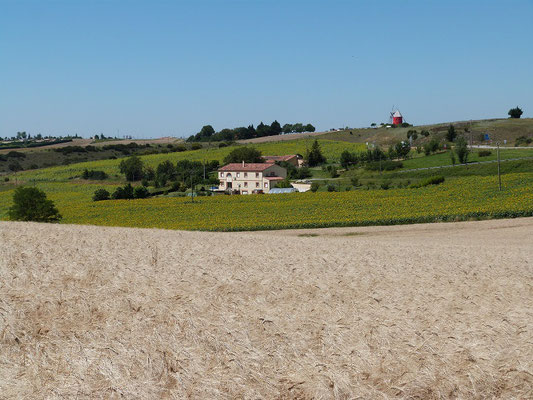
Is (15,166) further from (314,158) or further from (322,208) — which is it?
(322,208)

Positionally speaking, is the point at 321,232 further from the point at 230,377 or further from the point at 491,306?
the point at 230,377

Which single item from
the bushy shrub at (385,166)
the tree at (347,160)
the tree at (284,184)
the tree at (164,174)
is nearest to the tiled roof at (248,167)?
the tree at (284,184)

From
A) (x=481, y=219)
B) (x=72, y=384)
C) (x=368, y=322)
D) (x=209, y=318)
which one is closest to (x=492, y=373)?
(x=368, y=322)

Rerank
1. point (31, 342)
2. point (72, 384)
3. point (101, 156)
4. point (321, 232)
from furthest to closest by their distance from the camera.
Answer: point (101, 156), point (321, 232), point (31, 342), point (72, 384)

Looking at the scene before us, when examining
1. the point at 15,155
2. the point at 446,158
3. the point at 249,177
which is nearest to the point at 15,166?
the point at 15,155

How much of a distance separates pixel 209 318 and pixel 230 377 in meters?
1.97

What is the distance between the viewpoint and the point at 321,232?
170 feet

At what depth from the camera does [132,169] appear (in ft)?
437

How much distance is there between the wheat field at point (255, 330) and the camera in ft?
26.7

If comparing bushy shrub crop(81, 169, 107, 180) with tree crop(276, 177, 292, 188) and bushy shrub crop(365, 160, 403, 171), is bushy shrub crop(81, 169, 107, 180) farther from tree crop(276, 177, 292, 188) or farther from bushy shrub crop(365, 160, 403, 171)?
bushy shrub crop(365, 160, 403, 171)

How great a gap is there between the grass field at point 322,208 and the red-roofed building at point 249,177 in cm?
2884

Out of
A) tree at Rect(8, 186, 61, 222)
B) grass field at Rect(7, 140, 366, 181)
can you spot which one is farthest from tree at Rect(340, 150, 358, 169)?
tree at Rect(8, 186, 61, 222)

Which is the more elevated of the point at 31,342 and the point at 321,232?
the point at 31,342

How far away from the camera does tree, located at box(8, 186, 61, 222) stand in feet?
216
